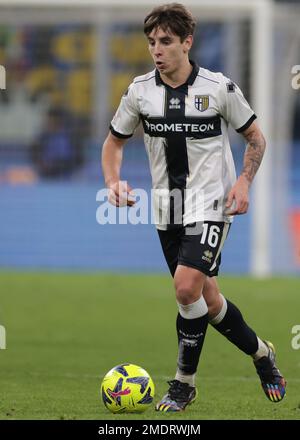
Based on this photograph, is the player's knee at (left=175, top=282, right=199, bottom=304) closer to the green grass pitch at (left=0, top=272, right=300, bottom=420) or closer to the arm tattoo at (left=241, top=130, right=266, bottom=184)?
the green grass pitch at (left=0, top=272, right=300, bottom=420)

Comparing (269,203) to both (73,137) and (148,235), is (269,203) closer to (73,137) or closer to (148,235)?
(148,235)

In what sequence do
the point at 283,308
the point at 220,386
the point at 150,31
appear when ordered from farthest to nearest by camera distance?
the point at 283,308 < the point at 220,386 < the point at 150,31

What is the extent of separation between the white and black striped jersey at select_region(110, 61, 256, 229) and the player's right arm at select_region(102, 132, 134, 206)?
272 mm

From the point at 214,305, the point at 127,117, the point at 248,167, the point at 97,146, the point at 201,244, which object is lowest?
the point at 97,146

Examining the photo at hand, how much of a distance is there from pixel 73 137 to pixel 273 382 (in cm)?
1216

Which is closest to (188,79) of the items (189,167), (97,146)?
(189,167)

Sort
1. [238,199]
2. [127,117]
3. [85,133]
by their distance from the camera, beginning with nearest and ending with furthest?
[238,199] → [127,117] → [85,133]

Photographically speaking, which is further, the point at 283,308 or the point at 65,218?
the point at 65,218

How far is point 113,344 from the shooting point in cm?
1071

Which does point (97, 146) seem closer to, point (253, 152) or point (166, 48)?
point (253, 152)

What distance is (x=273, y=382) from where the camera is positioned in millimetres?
7418

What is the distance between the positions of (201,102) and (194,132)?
19 cm

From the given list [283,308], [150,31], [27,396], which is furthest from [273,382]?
[283,308]

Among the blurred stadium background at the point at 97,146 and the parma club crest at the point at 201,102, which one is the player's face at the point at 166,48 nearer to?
the parma club crest at the point at 201,102
